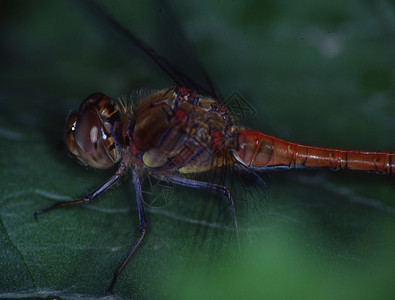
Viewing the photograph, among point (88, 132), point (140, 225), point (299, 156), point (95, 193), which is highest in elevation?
point (299, 156)

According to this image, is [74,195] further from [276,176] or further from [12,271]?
[276,176]

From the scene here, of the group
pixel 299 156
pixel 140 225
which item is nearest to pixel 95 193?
pixel 140 225

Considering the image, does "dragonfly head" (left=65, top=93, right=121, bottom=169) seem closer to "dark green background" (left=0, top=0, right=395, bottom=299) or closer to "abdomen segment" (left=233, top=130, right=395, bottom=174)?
"dark green background" (left=0, top=0, right=395, bottom=299)

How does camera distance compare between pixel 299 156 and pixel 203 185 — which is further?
pixel 299 156

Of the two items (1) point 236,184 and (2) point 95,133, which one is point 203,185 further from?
(2) point 95,133

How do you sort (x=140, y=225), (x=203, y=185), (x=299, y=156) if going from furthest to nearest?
(x=299, y=156)
(x=203, y=185)
(x=140, y=225)

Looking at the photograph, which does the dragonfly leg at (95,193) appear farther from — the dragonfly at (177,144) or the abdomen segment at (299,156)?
the abdomen segment at (299,156)

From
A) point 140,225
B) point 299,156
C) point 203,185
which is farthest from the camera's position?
point 299,156
